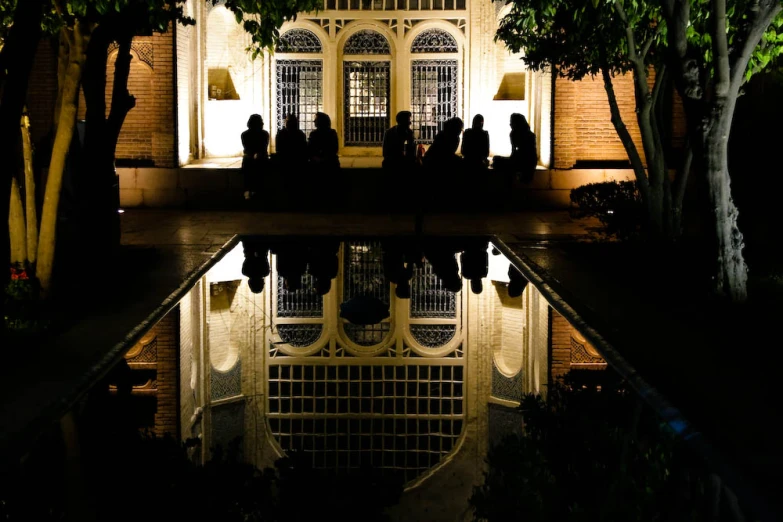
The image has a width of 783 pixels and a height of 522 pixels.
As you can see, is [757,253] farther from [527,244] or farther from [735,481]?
[735,481]

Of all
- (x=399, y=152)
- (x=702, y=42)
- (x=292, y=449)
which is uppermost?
(x=702, y=42)

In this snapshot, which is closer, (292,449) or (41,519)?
(41,519)

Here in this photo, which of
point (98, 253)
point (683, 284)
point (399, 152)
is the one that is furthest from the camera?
point (399, 152)

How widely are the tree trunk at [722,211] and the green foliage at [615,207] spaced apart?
13.6ft

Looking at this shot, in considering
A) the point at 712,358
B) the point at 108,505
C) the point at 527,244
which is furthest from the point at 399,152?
the point at 108,505

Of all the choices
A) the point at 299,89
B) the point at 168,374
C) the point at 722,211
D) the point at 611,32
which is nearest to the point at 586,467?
the point at 168,374

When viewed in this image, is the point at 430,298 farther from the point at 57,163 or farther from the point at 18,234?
the point at 18,234

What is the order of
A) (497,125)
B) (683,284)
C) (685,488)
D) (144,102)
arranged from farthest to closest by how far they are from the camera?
(497,125) < (144,102) < (683,284) < (685,488)

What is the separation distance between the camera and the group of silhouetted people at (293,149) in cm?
1948

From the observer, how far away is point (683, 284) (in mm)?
11695

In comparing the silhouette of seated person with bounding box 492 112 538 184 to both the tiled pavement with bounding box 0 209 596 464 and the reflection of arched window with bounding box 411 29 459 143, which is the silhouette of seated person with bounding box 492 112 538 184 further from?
the reflection of arched window with bounding box 411 29 459 143

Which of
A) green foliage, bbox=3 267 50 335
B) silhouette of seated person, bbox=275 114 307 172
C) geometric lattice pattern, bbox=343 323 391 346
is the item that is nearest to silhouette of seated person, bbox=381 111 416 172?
silhouette of seated person, bbox=275 114 307 172

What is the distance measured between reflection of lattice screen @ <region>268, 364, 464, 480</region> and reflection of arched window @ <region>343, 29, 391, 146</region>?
50.4 ft

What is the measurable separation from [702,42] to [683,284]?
8.85 feet
